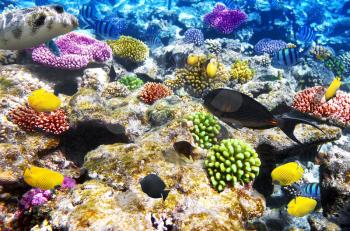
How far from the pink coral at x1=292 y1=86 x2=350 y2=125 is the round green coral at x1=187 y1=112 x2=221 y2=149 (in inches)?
97.3

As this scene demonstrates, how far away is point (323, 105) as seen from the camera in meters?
5.79

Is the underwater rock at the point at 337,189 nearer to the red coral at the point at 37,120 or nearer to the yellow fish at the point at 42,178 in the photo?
the yellow fish at the point at 42,178

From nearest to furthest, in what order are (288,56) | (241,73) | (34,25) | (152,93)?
(34,25) < (152,93) < (288,56) < (241,73)

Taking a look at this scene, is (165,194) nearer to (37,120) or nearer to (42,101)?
(42,101)

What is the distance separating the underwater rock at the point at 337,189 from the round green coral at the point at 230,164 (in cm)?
159

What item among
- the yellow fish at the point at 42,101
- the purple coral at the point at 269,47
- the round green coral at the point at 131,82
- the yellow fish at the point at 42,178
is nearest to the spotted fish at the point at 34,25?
the yellow fish at the point at 42,101

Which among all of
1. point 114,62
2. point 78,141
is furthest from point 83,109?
point 114,62

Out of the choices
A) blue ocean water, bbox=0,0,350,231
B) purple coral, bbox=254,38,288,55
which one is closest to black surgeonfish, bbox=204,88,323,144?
blue ocean water, bbox=0,0,350,231

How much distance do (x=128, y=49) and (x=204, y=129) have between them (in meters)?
5.17

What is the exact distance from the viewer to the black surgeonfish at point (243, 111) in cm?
309

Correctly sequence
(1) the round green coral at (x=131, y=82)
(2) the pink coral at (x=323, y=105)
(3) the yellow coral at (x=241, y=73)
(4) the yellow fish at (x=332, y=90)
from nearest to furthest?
(4) the yellow fish at (x=332, y=90), (2) the pink coral at (x=323, y=105), (1) the round green coral at (x=131, y=82), (3) the yellow coral at (x=241, y=73)

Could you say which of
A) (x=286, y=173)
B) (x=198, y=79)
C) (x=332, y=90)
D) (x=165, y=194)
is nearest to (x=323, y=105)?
(x=332, y=90)

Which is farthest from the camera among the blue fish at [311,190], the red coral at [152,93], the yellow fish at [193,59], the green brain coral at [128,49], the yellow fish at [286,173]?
the green brain coral at [128,49]

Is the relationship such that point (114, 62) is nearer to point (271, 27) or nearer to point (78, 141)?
point (78, 141)
